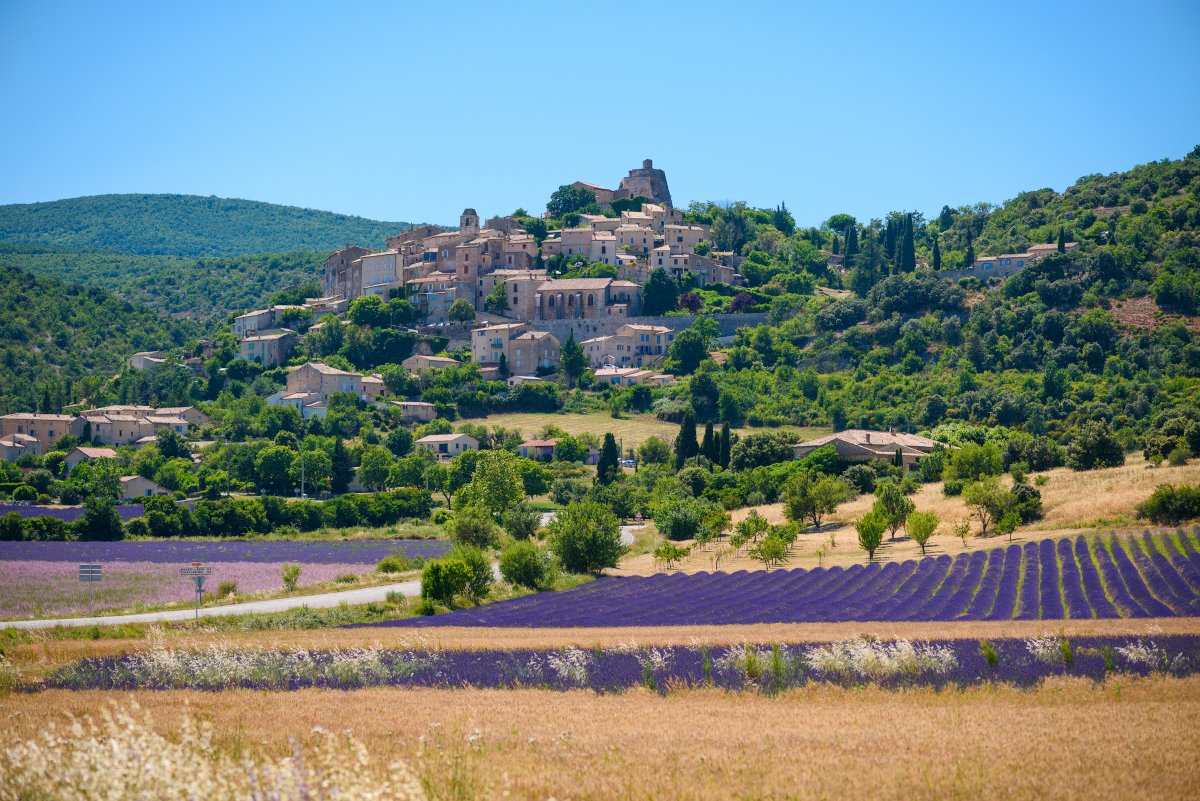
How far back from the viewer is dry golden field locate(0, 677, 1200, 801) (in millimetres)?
11117

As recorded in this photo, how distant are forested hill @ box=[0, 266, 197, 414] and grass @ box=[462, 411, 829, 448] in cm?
4041

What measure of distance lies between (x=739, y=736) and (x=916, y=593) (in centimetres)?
1706

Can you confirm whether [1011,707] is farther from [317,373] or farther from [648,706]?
[317,373]

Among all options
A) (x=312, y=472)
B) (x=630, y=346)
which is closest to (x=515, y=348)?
(x=630, y=346)

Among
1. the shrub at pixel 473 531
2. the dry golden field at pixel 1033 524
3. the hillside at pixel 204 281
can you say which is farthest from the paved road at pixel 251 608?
the hillside at pixel 204 281

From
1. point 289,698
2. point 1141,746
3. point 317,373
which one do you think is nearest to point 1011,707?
point 1141,746

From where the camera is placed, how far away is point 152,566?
4188 cm

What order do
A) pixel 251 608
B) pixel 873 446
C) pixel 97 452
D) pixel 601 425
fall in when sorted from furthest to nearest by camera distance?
1. pixel 601 425
2. pixel 97 452
3. pixel 873 446
4. pixel 251 608

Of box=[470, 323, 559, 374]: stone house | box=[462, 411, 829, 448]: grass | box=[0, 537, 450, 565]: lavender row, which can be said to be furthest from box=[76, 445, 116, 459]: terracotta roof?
box=[470, 323, 559, 374]: stone house

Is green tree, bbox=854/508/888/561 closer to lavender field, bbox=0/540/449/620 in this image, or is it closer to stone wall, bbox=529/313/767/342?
lavender field, bbox=0/540/449/620

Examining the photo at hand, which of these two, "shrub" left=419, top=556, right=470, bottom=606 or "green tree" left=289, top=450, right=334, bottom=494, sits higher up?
"shrub" left=419, top=556, right=470, bottom=606

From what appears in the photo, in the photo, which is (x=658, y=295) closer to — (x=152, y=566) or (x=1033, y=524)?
(x=1033, y=524)

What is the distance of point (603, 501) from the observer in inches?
2468

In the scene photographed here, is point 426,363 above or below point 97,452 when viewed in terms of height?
above
